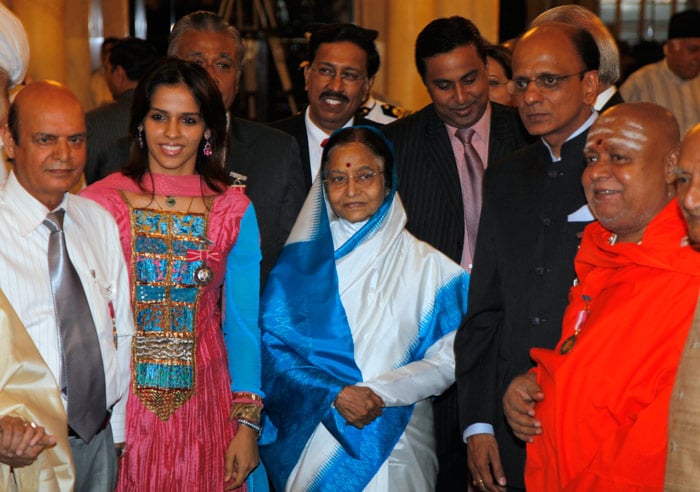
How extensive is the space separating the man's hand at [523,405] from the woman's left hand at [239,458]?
0.90 meters

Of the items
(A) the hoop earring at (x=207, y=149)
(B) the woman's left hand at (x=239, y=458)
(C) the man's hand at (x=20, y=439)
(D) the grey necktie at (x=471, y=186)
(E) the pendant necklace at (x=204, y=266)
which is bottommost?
(B) the woman's left hand at (x=239, y=458)

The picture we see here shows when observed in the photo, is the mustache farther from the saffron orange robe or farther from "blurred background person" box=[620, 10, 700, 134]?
"blurred background person" box=[620, 10, 700, 134]

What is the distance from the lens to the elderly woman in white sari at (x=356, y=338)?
149 inches

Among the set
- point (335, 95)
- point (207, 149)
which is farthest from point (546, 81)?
point (335, 95)

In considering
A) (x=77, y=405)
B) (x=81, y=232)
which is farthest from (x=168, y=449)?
(x=81, y=232)

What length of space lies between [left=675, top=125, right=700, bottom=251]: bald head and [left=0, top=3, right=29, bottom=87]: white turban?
251cm

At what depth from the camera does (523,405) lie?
3.32 m

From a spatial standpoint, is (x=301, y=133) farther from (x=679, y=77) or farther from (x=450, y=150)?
(x=679, y=77)

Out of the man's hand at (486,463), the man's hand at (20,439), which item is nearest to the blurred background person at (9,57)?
the man's hand at (20,439)

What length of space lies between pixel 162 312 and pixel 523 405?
1.24 meters

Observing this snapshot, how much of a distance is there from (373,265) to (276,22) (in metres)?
6.64

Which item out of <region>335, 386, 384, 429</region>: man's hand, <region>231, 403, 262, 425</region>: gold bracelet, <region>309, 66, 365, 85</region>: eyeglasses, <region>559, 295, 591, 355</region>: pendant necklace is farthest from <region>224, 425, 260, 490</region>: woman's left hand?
<region>309, 66, 365, 85</region>: eyeglasses

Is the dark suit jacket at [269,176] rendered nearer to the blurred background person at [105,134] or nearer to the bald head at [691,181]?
the blurred background person at [105,134]

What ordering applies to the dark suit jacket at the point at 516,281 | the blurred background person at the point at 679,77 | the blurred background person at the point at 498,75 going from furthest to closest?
the blurred background person at the point at 679,77
the blurred background person at the point at 498,75
the dark suit jacket at the point at 516,281
